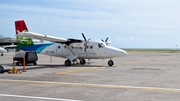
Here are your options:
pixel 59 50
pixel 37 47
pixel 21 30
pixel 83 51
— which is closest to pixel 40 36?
pixel 59 50

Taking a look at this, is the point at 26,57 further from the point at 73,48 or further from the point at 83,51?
the point at 83,51

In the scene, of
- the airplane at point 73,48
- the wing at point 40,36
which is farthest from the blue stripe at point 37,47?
the wing at point 40,36

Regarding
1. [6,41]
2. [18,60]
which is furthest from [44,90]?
[6,41]

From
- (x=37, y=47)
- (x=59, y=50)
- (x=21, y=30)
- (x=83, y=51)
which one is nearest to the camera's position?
(x=83, y=51)

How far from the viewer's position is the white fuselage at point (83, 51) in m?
23.5

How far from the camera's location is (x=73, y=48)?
25234mm

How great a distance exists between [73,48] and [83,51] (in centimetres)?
111

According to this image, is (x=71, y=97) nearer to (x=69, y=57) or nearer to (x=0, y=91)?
(x=0, y=91)

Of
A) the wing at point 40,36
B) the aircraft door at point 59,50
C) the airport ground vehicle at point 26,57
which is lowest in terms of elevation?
the airport ground vehicle at point 26,57

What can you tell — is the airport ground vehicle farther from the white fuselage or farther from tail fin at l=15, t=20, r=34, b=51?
tail fin at l=15, t=20, r=34, b=51

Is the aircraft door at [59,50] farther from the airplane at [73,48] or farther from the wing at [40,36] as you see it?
the wing at [40,36]

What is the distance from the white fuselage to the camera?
23.5m

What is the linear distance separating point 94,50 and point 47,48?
17.4ft

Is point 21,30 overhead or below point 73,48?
overhead
